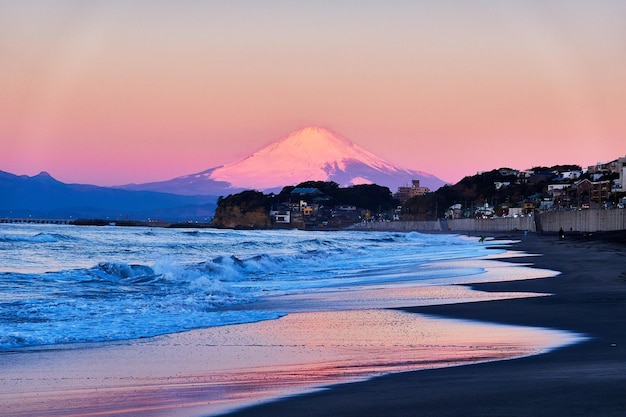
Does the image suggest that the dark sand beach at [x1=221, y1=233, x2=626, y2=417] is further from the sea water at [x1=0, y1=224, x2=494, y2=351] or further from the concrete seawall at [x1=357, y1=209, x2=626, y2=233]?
the concrete seawall at [x1=357, y1=209, x2=626, y2=233]

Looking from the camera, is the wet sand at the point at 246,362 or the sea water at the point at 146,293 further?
the sea water at the point at 146,293

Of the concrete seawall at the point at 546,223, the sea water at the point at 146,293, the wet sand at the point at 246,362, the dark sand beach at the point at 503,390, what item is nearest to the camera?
the dark sand beach at the point at 503,390

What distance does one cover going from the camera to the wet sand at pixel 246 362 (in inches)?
247

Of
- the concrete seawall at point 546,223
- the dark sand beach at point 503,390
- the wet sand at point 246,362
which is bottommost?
the wet sand at point 246,362

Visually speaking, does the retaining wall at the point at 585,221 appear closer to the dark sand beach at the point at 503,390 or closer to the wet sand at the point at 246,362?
the wet sand at the point at 246,362

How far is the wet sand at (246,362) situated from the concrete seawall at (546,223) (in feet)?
168

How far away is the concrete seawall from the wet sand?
51116 millimetres

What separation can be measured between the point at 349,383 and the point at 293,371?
3.10ft

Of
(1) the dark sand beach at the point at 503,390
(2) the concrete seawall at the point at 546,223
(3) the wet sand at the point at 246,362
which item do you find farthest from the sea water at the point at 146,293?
(2) the concrete seawall at the point at 546,223

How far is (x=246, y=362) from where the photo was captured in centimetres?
831

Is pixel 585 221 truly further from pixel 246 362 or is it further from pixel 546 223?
pixel 246 362

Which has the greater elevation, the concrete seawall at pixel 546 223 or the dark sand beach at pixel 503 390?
the concrete seawall at pixel 546 223

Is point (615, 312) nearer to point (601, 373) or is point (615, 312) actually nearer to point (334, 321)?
point (334, 321)

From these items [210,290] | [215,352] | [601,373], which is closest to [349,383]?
[601,373]
